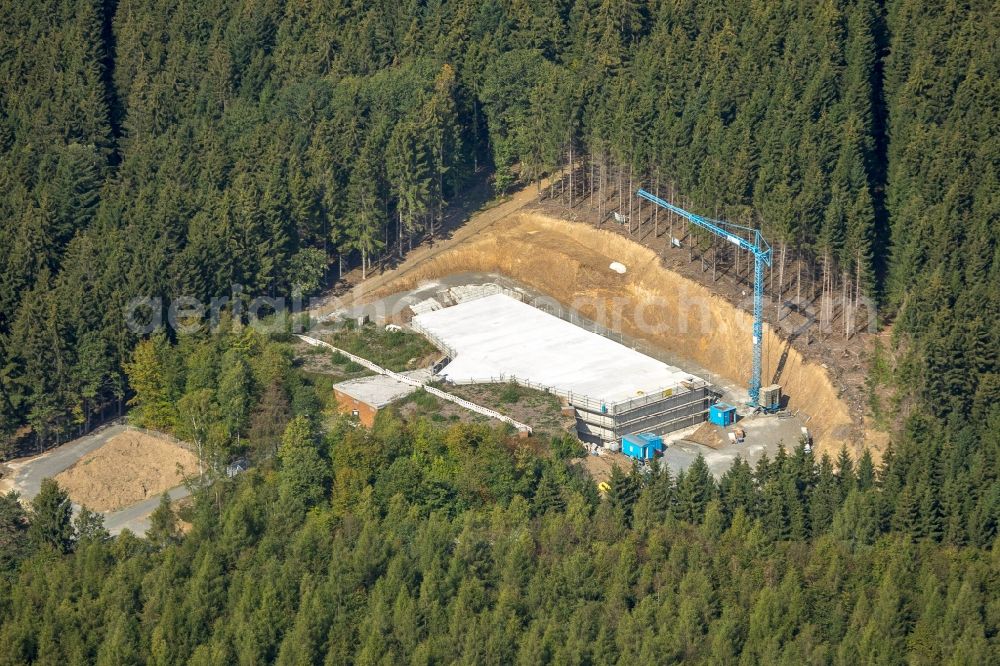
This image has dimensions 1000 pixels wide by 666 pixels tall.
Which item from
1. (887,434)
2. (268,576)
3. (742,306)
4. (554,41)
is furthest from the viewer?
(554,41)

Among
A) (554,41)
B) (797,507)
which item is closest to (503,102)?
(554,41)

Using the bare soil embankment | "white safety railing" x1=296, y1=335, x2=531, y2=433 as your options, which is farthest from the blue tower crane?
"white safety railing" x1=296, y1=335, x2=531, y2=433

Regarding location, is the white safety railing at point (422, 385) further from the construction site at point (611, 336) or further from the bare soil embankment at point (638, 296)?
the bare soil embankment at point (638, 296)

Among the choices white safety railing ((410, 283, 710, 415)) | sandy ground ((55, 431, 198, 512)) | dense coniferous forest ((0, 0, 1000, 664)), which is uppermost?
dense coniferous forest ((0, 0, 1000, 664))

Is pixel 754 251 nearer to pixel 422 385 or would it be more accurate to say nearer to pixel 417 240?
pixel 422 385

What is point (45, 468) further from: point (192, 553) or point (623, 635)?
point (623, 635)

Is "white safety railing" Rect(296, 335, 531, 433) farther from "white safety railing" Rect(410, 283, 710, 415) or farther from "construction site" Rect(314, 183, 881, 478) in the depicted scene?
"white safety railing" Rect(410, 283, 710, 415)

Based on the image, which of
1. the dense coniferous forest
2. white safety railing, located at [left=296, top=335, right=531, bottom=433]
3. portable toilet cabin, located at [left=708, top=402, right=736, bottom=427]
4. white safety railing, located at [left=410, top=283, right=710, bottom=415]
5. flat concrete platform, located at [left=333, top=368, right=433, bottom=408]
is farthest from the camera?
flat concrete platform, located at [left=333, top=368, right=433, bottom=408]

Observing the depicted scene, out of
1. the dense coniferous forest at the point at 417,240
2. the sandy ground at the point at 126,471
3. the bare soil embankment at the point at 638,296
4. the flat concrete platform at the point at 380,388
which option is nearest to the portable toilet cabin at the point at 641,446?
the dense coniferous forest at the point at 417,240
